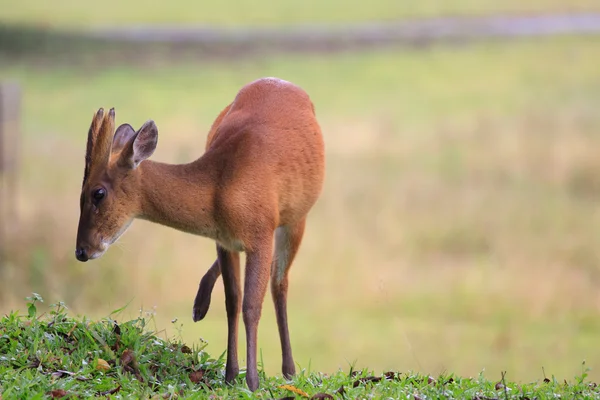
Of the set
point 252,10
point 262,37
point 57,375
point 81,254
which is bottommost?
point 57,375

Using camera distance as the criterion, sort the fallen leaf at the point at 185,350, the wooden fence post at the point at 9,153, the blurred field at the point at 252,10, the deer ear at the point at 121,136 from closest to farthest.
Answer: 1. the deer ear at the point at 121,136
2. the fallen leaf at the point at 185,350
3. the wooden fence post at the point at 9,153
4. the blurred field at the point at 252,10

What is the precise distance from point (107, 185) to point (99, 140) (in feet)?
0.85

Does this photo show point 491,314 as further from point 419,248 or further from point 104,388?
point 104,388

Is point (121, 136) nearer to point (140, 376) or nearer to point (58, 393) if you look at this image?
point (140, 376)

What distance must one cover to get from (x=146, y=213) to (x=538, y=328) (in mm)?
7462

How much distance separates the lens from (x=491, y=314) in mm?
13867

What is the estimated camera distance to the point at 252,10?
37.7 meters

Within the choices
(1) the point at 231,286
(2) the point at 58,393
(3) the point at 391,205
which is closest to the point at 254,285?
(1) the point at 231,286

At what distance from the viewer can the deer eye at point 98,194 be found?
22.0 ft

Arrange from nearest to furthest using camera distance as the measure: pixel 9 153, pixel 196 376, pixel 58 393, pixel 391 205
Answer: pixel 58 393 → pixel 196 376 → pixel 9 153 → pixel 391 205

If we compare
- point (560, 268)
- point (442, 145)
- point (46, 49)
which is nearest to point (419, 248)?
point (560, 268)

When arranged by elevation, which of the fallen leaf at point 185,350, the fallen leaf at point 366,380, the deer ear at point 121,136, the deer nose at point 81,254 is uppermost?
the deer ear at point 121,136

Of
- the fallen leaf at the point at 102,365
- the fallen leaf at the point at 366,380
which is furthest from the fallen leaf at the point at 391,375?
the fallen leaf at the point at 102,365

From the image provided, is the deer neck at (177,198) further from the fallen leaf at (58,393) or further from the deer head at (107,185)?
the fallen leaf at (58,393)
